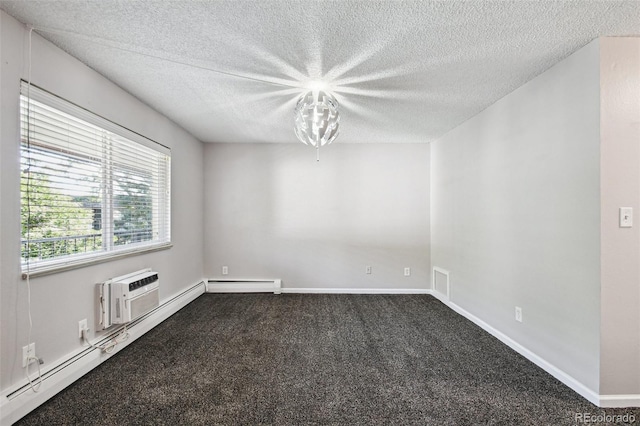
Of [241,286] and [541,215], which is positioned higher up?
[541,215]

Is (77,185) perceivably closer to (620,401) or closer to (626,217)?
(626,217)

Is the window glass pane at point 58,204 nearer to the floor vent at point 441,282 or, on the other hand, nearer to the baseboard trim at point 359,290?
the baseboard trim at point 359,290

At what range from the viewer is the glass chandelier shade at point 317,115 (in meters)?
2.21

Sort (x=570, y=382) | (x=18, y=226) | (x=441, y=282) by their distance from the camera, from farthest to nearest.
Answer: (x=441, y=282) < (x=570, y=382) < (x=18, y=226)

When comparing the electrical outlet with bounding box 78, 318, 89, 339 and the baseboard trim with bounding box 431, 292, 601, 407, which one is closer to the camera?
the baseboard trim with bounding box 431, 292, 601, 407

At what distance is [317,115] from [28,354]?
256 cm

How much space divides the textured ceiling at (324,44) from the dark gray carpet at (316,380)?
238 centimetres

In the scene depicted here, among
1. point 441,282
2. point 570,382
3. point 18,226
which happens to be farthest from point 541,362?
point 18,226

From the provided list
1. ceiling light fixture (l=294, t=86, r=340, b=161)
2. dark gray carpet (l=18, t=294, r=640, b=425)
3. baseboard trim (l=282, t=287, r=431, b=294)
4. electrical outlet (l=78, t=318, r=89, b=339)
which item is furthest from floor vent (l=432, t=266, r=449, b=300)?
electrical outlet (l=78, t=318, r=89, b=339)

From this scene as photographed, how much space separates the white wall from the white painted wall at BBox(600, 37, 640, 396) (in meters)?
2.56

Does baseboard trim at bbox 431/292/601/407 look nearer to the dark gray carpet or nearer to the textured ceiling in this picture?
the dark gray carpet

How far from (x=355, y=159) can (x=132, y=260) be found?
3245 millimetres

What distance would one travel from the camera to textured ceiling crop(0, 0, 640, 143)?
59.1 inches

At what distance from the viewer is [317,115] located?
7.27 ft
